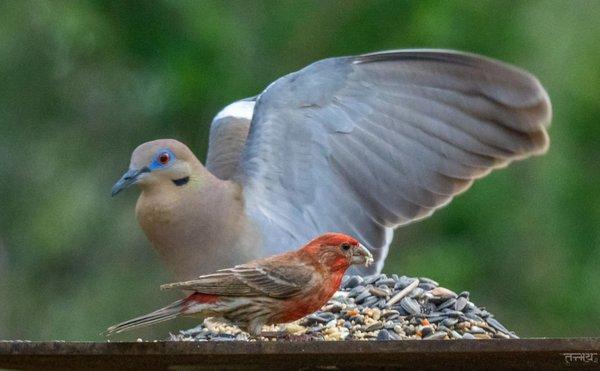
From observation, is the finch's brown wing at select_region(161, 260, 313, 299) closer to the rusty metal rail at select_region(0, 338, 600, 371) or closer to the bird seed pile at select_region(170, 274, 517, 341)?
the bird seed pile at select_region(170, 274, 517, 341)

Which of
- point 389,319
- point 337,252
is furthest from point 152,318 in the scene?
point 389,319

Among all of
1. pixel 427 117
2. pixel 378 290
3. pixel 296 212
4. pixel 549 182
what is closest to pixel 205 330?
pixel 378 290

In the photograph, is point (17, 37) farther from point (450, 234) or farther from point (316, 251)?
point (316, 251)

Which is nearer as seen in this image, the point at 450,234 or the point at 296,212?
the point at 296,212

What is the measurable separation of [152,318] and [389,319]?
0.90 metres

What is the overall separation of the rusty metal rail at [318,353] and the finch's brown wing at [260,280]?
507 mm

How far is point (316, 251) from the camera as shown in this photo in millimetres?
4793

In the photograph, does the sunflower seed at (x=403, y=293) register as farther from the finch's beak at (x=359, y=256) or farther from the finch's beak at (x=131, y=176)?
the finch's beak at (x=131, y=176)

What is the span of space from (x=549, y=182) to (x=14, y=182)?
342 centimetres

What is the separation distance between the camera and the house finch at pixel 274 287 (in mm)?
4594

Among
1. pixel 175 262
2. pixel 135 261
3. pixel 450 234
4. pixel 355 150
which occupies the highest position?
pixel 355 150

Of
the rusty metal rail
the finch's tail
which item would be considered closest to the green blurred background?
the finch's tail

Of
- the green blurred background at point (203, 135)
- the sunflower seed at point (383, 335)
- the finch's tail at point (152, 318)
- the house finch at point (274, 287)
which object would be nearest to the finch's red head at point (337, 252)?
the house finch at point (274, 287)

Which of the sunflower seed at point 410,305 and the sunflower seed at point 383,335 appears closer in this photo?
the sunflower seed at point 383,335
